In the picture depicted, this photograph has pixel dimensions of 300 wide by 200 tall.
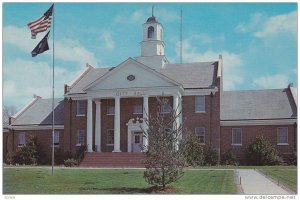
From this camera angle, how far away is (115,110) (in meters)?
35.1

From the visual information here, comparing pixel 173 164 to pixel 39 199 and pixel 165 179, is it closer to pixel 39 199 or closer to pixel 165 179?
pixel 165 179

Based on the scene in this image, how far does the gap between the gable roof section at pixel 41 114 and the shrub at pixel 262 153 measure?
48.2 ft

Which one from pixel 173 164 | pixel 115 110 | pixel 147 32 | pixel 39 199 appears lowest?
pixel 39 199

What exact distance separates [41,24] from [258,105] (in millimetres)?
19409

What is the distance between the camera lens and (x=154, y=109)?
1389 inches

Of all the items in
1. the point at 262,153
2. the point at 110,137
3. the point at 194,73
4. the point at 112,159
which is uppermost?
the point at 194,73

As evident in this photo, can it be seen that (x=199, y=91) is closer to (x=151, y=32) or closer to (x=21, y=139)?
(x=151, y=32)

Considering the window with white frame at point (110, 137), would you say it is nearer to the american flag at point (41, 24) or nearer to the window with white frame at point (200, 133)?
the window with white frame at point (200, 133)

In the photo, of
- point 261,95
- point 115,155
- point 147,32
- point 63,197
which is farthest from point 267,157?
point 63,197

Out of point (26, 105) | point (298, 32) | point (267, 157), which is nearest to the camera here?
point (298, 32)

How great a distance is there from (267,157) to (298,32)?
16510mm

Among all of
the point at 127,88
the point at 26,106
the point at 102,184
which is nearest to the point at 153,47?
the point at 127,88

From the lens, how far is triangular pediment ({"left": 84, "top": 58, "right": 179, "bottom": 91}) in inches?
1351

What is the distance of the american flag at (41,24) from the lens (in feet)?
69.9
